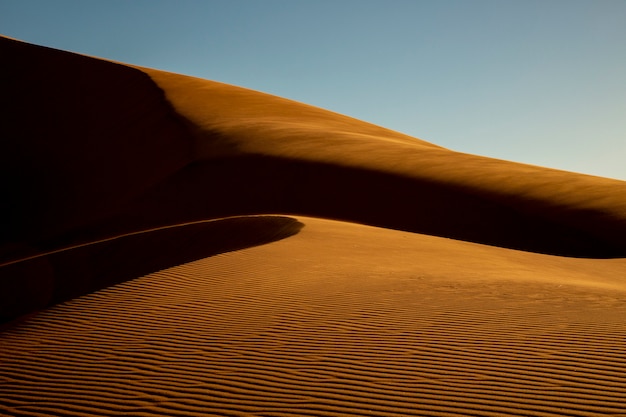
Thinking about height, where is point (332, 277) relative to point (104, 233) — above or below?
above

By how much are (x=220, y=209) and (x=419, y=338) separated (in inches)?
660

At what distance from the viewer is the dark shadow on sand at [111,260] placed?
852 centimetres

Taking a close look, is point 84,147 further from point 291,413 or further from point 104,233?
point 291,413

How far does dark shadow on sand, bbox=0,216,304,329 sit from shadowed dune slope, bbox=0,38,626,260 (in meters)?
8.25

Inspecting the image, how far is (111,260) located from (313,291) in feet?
12.4

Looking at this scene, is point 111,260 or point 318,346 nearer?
point 318,346

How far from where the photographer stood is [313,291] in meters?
8.14

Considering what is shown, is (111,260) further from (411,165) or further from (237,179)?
(411,165)

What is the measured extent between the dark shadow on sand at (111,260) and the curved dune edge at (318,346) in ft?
1.97

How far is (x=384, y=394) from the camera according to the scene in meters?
4.55

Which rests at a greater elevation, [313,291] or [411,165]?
[411,165]

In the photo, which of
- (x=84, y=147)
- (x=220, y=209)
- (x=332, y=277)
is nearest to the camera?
(x=332, y=277)

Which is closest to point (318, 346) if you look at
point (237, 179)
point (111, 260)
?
point (111, 260)

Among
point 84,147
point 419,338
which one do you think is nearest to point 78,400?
point 419,338
